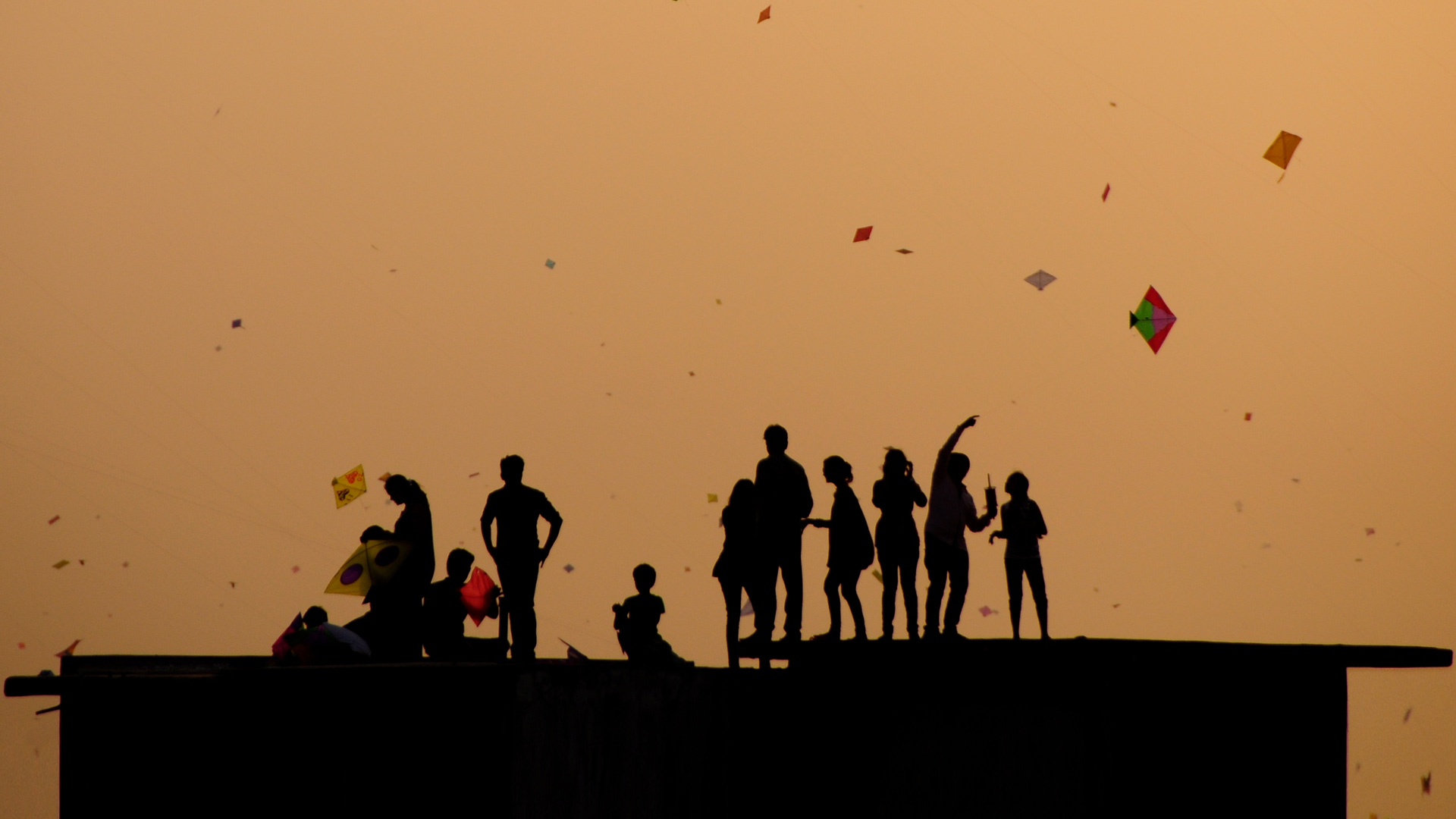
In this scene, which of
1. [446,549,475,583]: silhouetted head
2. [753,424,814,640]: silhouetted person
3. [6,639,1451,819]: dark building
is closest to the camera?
[6,639,1451,819]: dark building

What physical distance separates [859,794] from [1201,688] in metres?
1.63

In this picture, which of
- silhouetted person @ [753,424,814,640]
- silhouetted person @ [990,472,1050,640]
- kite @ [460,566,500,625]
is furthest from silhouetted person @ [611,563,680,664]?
silhouetted person @ [990,472,1050,640]

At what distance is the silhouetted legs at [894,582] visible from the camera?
283 inches

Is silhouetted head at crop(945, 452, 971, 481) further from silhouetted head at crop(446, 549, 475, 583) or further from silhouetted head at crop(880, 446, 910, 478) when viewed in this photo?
silhouetted head at crop(446, 549, 475, 583)

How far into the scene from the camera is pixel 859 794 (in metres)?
6.59

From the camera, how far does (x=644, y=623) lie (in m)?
8.30

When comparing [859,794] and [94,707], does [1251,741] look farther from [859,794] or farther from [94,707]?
[94,707]

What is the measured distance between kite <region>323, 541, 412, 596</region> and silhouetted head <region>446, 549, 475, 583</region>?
23.5 inches

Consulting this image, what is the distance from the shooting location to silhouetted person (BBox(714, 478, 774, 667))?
704cm

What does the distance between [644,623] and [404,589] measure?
162cm

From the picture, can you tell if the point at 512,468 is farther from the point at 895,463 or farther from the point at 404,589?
the point at 895,463

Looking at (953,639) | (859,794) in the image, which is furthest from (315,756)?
(953,639)

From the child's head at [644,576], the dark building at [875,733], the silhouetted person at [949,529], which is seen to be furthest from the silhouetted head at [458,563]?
the silhouetted person at [949,529]

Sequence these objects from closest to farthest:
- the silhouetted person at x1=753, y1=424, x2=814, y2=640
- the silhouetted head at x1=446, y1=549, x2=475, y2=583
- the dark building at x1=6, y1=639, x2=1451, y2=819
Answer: the dark building at x1=6, y1=639, x2=1451, y2=819 → the silhouetted person at x1=753, y1=424, x2=814, y2=640 → the silhouetted head at x1=446, y1=549, x2=475, y2=583
